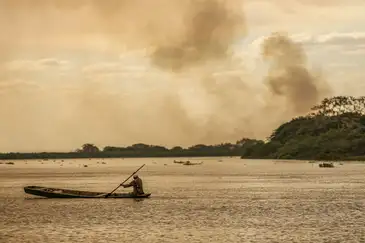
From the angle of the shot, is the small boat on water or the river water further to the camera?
the small boat on water

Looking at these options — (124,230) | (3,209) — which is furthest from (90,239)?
(3,209)

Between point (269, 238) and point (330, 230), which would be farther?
point (330, 230)

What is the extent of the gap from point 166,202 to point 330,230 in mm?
31163

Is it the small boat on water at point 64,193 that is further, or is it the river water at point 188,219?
the small boat on water at point 64,193

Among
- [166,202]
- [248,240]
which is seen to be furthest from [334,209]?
[248,240]

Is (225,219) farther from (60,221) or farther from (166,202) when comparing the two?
(166,202)

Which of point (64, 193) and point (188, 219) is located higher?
point (64, 193)

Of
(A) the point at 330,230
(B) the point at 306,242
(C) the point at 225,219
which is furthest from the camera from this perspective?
(C) the point at 225,219

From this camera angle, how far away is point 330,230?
53.6 m

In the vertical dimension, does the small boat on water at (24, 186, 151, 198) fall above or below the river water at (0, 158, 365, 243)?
above

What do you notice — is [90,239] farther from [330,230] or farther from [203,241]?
[330,230]

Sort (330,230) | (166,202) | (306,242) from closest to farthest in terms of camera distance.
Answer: (306,242), (330,230), (166,202)

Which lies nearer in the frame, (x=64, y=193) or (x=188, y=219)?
(x=188, y=219)

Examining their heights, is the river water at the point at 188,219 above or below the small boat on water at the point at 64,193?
below
